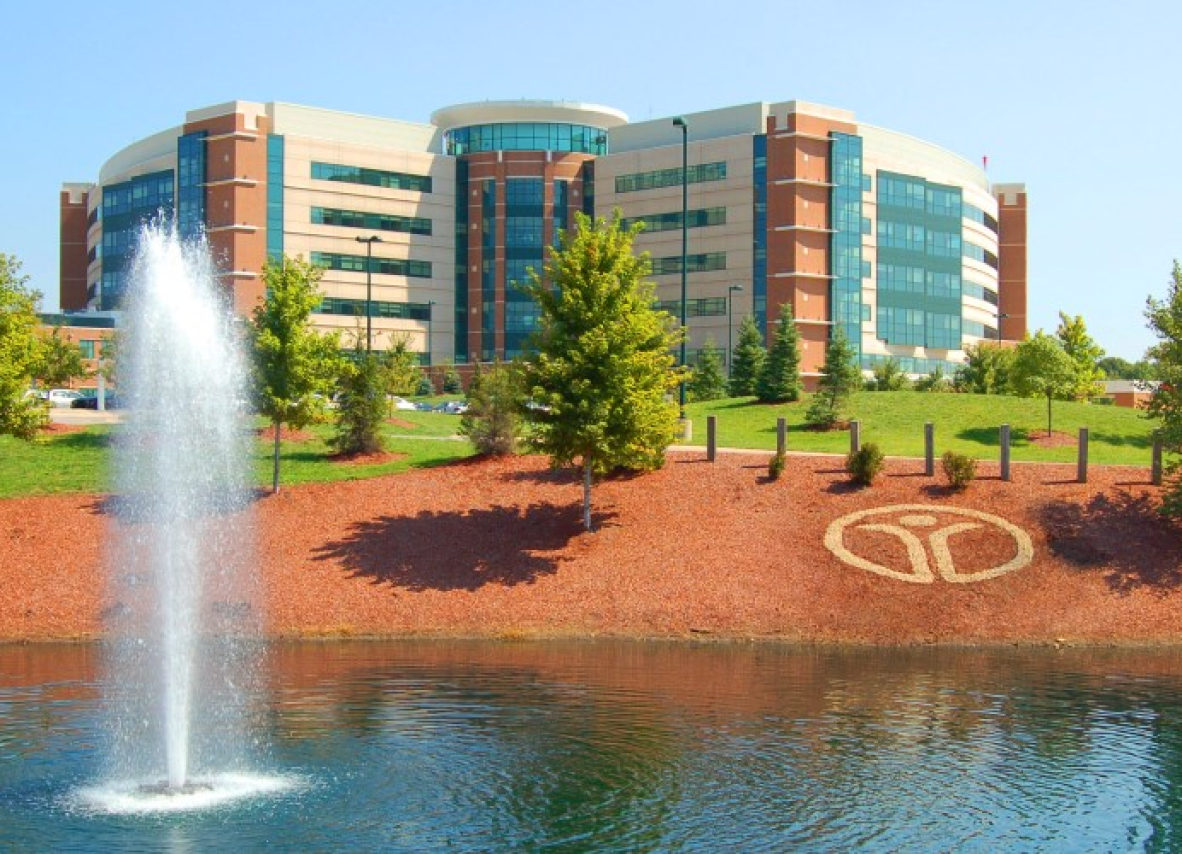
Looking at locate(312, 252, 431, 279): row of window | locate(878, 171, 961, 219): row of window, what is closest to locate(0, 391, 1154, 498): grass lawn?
locate(312, 252, 431, 279): row of window

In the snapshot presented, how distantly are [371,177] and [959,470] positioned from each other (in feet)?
252

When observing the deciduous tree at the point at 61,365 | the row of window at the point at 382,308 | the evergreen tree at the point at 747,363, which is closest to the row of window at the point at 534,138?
the row of window at the point at 382,308

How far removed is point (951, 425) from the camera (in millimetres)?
49312

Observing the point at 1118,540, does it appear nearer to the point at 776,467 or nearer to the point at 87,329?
the point at 776,467

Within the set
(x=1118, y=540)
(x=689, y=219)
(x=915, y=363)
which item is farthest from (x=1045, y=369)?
(x=915, y=363)

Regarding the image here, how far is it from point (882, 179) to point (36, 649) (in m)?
83.9

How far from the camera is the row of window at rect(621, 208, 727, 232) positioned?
327 ft

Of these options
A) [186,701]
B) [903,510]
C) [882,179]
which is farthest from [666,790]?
[882,179]

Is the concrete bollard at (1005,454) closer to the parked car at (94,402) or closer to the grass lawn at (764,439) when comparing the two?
the grass lawn at (764,439)

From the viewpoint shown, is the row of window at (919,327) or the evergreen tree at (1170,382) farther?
the row of window at (919,327)

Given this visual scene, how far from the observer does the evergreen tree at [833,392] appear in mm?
48375

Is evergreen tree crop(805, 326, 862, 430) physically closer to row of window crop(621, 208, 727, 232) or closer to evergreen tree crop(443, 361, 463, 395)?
row of window crop(621, 208, 727, 232)

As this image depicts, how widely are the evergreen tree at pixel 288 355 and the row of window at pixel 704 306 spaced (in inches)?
2447

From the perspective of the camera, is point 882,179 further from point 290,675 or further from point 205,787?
point 205,787
